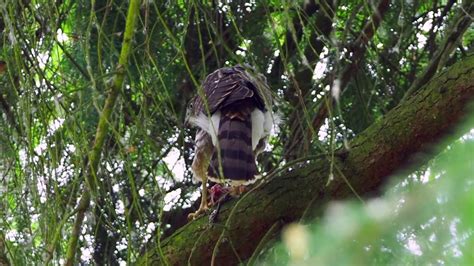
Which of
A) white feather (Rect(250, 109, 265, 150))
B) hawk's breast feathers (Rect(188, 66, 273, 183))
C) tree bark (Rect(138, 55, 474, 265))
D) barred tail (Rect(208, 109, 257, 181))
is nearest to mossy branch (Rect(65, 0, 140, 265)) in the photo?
tree bark (Rect(138, 55, 474, 265))

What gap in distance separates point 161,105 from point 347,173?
70 cm

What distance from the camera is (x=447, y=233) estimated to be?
0.89m

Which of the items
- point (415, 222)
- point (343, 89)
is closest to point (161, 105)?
point (343, 89)

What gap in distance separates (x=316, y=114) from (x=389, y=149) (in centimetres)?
86

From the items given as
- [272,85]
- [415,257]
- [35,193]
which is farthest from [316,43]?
[415,257]

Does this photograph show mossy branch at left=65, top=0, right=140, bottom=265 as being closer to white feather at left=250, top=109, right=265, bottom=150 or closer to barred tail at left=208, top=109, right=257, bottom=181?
barred tail at left=208, top=109, right=257, bottom=181

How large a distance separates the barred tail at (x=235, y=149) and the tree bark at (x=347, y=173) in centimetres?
43

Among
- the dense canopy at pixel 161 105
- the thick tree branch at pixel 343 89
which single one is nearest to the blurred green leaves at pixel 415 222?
the dense canopy at pixel 161 105

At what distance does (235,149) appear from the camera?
3.72 metres

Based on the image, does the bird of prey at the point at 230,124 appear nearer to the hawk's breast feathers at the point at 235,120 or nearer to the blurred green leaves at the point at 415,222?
the hawk's breast feathers at the point at 235,120

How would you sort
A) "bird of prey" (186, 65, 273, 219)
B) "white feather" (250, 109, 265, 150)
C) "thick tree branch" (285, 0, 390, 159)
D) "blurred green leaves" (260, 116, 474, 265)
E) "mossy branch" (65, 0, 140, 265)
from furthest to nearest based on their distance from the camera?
"white feather" (250, 109, 265, 150) → "bird of prey" (186, 65, 273, 219) → "thick tree branch" (285, 0, 390, 159) → "mossy branch" (65, 0, 140, 265) → "blurred green leaves" (260, 116, 474, 265)

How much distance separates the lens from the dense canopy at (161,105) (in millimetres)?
1925

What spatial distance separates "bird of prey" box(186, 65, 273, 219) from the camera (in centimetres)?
371

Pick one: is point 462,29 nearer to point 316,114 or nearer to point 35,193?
point 316,114
